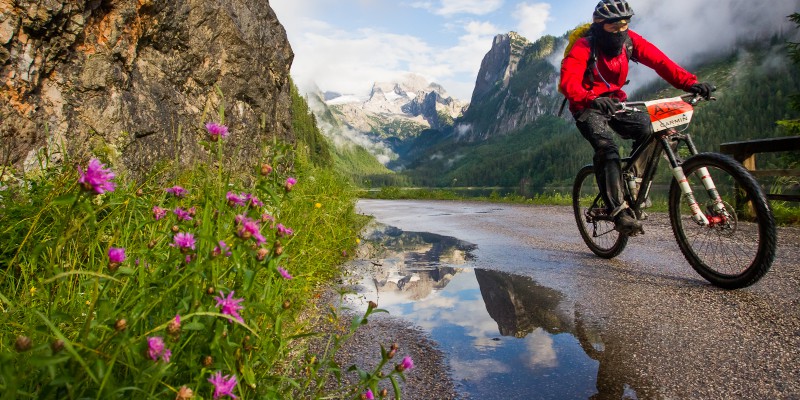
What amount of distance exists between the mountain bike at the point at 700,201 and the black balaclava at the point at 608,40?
Result: 0.72 metres

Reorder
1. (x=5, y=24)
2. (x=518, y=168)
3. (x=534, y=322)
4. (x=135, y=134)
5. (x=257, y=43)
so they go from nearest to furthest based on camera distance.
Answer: (x=534, y=322) → (x=5, y=24) → (x=135, y=134) → (x=257, y=43) → (x=518, y=168)

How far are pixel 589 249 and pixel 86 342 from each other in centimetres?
570

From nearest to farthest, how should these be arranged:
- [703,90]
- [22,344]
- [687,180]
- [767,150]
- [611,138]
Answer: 1. [22,344]
2. [687,180]
3. [703,90]
4. [611,138]
5. [767,150]

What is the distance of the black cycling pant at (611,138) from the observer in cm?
463

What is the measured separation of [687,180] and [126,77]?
18.0 ft

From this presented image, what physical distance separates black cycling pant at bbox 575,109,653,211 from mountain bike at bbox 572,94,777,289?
0.11 m

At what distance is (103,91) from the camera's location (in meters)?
4.48

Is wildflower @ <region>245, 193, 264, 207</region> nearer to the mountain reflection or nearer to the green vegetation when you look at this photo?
the green vegetation

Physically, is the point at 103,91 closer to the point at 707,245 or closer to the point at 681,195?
the point at 681,195

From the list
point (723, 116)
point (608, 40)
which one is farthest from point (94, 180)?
point (723, 116)

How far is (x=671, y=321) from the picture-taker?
2.86 meters

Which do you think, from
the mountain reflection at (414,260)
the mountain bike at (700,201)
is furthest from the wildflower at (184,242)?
the mountain bike at (700,201)

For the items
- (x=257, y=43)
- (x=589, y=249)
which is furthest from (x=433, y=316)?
(x=257, y=43)

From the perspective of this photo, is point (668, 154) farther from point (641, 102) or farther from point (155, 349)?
point (155, 349)
